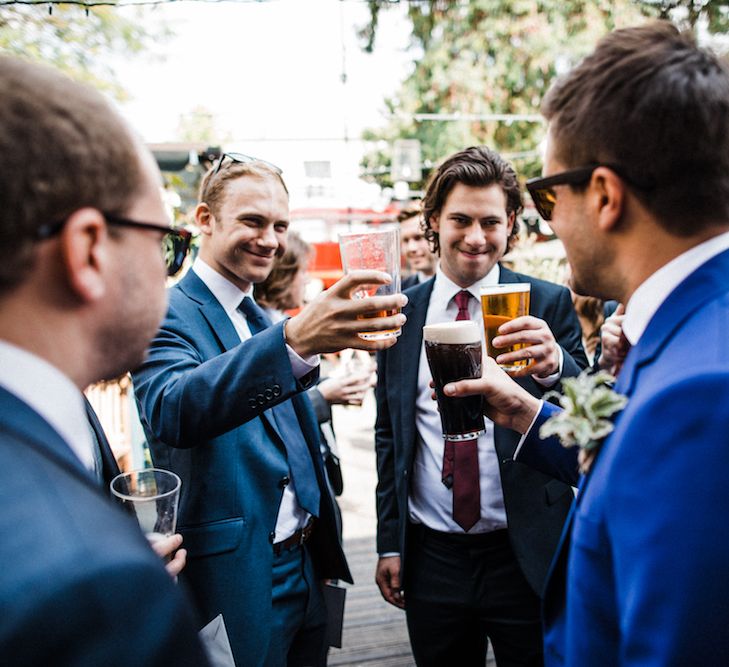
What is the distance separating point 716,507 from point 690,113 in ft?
2.42

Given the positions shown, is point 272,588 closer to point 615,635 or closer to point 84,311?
point 615,635

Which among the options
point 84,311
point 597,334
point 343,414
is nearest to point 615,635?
point 84,311

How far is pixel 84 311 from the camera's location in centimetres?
87

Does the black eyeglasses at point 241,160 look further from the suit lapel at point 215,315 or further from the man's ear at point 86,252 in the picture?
the man's ear at point 86,252

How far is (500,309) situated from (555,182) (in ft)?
2.38

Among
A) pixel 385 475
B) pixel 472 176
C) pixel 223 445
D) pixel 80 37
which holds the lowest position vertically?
pixel 385 475

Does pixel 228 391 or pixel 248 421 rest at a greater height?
pixel 228 391

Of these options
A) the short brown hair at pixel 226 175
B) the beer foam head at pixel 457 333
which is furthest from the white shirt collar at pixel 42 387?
the short brown hair at pixel 226 175

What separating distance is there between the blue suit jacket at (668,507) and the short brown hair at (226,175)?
1.80m

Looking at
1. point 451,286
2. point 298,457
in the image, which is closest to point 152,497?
point 298,457

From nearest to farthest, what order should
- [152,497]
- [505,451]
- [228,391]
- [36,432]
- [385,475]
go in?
[36,432]
[152,497]
[228,391]
[505,451]
[385,475]

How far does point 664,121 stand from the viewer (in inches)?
45.0

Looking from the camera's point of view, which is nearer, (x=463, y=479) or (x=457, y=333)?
(x=457, y=333)

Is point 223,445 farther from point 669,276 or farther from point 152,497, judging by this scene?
point 669,276
